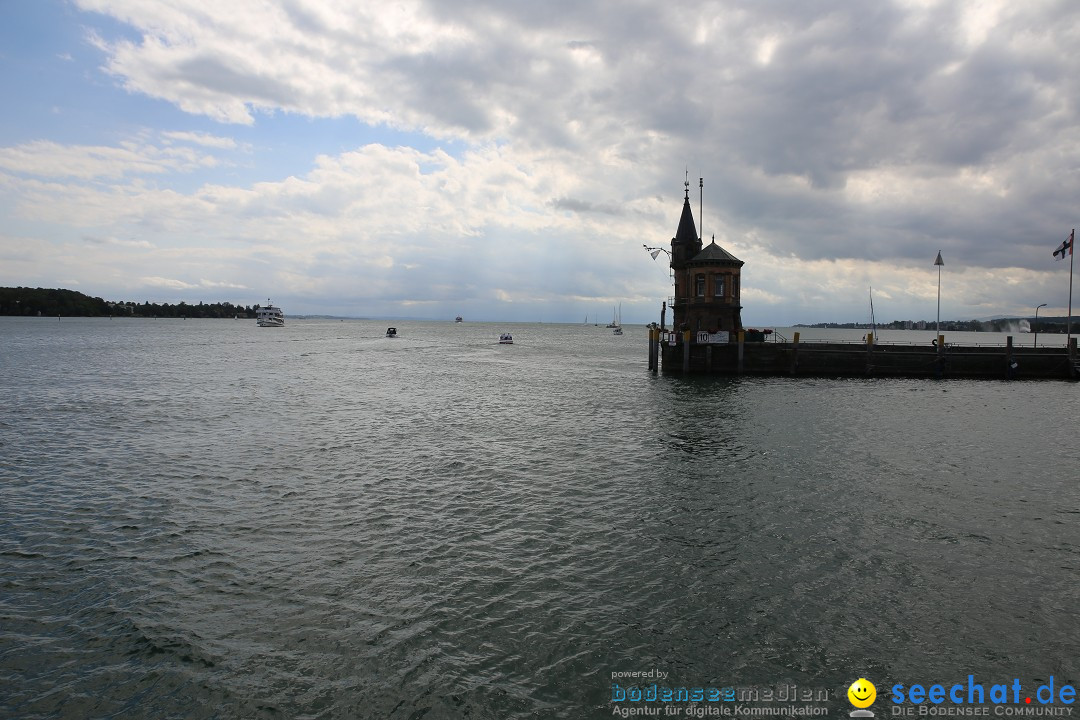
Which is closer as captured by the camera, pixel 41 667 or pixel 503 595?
pixel 41 667

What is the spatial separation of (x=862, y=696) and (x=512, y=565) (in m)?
7.10

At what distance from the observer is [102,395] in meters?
40.7

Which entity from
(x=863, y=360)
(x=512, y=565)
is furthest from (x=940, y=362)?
(x=512, y=565)

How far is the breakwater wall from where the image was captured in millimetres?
55875

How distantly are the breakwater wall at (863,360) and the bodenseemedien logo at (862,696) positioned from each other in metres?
49.0

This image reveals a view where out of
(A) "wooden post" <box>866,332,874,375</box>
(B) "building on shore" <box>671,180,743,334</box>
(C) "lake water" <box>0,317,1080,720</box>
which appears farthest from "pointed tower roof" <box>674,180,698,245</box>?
(C) "lake water" <box>0,317,1080,720</box>

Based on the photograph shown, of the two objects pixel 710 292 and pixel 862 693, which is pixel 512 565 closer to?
pixel 862 693

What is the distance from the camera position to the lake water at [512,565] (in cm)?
923

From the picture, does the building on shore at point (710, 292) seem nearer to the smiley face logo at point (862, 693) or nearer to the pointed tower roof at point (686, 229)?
the pointed tower roof at point (686, 229)

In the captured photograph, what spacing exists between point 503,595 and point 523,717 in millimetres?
3486

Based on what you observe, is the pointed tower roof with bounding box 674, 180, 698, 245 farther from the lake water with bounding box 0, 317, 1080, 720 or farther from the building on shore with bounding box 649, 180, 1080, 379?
the lake water with bounding box 0, 317, 1080, 720

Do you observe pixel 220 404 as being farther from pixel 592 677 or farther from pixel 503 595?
pixel 592 677

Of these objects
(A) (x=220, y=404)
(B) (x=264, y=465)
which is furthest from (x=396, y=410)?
(B) (x=264, y=465)

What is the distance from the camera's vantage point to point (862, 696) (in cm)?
884
